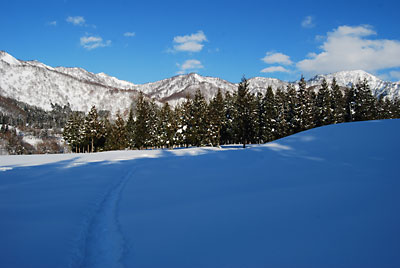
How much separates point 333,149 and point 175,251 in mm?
10055

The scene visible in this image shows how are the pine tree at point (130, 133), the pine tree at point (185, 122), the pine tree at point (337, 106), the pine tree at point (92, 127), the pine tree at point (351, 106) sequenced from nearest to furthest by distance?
the pine tree at point (185, 122), the pine tree at point (337, 106), the pine tree at point (351, 106), the pine tree at point (92, 127), the pine tree at point (130, 133)

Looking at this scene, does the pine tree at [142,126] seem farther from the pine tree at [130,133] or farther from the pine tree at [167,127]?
the pine tree at [130,133]

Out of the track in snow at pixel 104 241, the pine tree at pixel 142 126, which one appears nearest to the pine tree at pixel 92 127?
the pine tree at pixel 142 126

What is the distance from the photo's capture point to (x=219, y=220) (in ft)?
17.5

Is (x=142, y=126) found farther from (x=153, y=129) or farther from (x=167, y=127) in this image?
(x=167, y=127)

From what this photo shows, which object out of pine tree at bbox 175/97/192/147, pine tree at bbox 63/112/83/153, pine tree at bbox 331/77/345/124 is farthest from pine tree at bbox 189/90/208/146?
pine tree at bbox 63/112/83/153

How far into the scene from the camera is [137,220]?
5.67 m

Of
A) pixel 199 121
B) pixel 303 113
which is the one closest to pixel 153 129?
pixel 199 121

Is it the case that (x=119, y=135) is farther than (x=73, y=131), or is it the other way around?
(x=73, y=131)

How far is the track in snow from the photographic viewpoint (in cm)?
411

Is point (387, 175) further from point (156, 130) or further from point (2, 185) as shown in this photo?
point (156, 130)

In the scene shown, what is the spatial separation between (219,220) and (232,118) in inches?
1911

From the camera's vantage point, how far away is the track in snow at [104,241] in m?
4.11

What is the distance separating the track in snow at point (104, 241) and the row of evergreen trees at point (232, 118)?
112 ft
